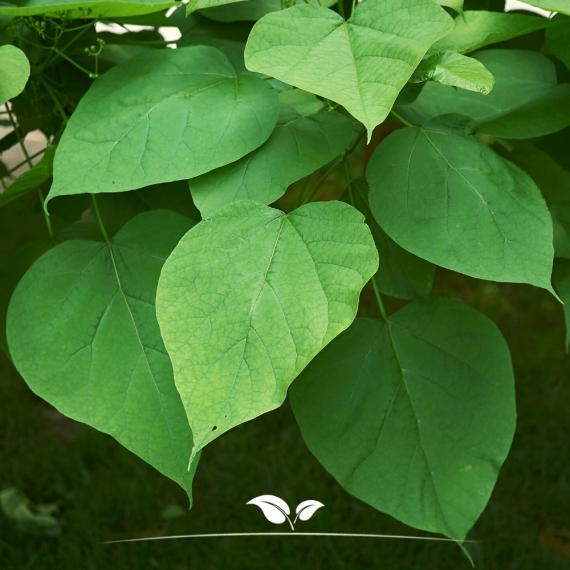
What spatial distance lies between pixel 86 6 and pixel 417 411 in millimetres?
348

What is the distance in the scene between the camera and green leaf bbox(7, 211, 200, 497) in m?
0.44

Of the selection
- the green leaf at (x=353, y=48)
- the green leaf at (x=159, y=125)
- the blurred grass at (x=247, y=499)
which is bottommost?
the blurred grass at (x=247, y=499)

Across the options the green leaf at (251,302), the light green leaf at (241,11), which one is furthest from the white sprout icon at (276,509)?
the light green leaf at (241,11)

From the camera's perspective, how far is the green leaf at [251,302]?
1.20ft

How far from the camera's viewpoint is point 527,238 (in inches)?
17.0

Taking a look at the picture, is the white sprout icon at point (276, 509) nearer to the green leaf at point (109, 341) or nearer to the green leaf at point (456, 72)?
the green leaf at point (109, 341)

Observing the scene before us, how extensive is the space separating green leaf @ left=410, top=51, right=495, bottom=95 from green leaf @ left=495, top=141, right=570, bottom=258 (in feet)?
0.61

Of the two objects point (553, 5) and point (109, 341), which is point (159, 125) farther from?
point (553, 5)

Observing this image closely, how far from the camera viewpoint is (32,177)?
47cm

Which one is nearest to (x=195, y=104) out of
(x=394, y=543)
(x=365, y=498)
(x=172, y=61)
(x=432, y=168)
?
(x=172, y=61)

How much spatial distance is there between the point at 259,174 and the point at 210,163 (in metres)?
0.03

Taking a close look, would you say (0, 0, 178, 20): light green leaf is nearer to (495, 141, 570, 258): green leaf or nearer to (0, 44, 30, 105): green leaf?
(0, 44, 30, 105): green leaf

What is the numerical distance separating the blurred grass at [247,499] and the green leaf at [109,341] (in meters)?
0.86

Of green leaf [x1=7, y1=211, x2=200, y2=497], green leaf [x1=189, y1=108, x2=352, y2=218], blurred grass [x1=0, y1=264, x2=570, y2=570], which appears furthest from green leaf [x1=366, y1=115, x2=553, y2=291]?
blurred grass [x1=0, y1=264, x2=570, y2=570]
